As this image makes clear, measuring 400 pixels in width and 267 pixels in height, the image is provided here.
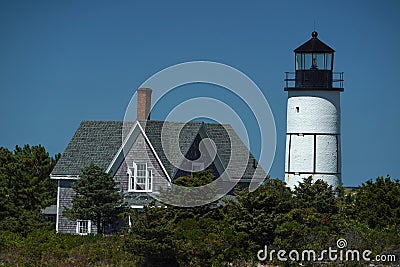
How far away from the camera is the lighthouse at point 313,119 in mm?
40219

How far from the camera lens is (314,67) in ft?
135

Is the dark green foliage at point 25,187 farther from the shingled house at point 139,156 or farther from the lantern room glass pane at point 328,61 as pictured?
the lantern room glass pane at point 328,61

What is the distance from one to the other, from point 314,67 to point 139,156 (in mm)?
7943

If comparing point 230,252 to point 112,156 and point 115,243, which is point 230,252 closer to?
point 115,243

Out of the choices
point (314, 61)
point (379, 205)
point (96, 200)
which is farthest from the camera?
point (314, 61)

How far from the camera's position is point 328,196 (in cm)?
3434

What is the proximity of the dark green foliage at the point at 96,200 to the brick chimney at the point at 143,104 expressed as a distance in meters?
5.66

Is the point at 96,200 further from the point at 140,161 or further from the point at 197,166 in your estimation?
the point at 197,166

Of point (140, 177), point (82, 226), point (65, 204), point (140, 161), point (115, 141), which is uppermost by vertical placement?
point (115, 141)

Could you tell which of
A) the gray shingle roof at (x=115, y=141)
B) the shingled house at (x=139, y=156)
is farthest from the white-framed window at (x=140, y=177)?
the gray shingle roof at (x=115, y=141)

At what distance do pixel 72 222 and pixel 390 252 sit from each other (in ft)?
54.6

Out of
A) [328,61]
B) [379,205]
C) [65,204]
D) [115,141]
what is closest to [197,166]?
[115,141]

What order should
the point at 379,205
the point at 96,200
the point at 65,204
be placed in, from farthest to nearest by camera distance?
the point at 65,204
the point at 96,200
the point at 379,205

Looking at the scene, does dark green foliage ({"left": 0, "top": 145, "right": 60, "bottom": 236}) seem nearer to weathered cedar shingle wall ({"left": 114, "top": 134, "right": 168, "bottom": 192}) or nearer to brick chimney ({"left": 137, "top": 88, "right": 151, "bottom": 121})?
weathered cedar shingle wall ({"left": 114, "top": 134, "right": 168, "bottom": 192})
